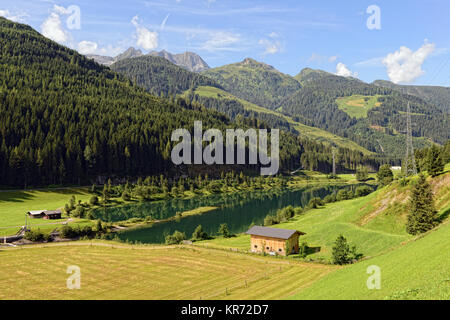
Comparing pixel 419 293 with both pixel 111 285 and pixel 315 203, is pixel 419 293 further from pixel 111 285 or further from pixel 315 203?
pixel 315 203

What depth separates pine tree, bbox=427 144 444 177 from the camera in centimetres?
7831

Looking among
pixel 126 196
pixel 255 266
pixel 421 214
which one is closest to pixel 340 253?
pixel 255 266

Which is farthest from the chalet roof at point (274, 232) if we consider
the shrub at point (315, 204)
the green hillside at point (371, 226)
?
the shrub at point (315, 204)

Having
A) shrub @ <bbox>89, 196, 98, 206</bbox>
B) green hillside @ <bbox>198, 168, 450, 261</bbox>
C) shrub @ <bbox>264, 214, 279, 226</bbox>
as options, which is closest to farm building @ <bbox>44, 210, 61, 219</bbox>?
shrub @ <bbox>89, 196, 98, 206</bbox>

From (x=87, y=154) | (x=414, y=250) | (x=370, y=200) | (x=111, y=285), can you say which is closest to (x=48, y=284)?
→ (x=111, y=285)

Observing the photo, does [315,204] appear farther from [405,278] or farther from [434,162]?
[405,278]

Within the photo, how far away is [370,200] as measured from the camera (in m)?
90.4

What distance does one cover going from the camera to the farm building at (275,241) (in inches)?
2876

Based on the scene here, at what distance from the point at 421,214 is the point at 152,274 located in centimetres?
5404

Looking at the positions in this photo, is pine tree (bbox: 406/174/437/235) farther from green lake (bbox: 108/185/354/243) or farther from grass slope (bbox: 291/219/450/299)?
green lake (bbox: 108/185/354/243)

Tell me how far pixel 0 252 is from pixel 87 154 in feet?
399
